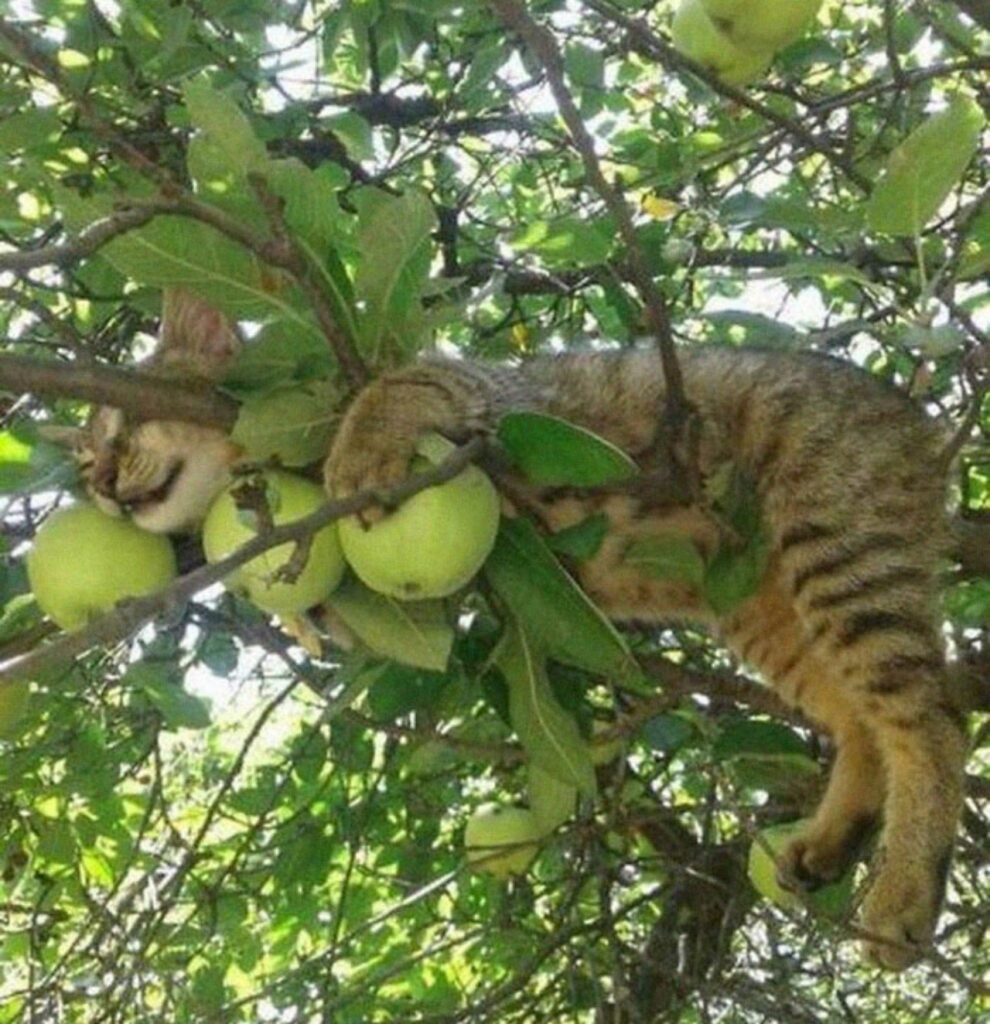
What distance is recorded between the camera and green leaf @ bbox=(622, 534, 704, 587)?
102 inches

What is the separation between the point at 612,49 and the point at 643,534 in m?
1.11

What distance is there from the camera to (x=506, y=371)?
3.04 metres

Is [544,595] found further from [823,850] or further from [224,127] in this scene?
[823,850]

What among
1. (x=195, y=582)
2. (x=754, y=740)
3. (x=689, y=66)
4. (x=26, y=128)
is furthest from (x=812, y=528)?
(x=195, y=582)

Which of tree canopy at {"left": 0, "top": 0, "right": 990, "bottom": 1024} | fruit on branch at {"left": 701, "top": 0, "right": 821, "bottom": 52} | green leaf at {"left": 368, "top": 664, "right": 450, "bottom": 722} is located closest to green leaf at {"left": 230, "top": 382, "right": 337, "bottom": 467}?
tree canopy at {"left": 0, "top": 0, "right": 990, "bottom": 1024}

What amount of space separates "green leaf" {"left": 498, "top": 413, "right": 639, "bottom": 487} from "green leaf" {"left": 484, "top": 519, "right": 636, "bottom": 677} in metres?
0.09

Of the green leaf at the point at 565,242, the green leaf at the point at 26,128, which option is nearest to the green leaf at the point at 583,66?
the green leaf at the point at 565,242

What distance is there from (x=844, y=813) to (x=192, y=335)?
1401mm

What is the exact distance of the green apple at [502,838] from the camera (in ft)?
10.1

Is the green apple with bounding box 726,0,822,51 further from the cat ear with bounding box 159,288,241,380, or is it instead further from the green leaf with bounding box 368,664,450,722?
the green leaf with bounding box 368,664,450,722

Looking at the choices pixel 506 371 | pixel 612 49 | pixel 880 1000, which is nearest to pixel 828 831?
pixel 506 371

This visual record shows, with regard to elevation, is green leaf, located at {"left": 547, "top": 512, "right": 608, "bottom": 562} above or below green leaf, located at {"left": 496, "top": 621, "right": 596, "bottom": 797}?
above

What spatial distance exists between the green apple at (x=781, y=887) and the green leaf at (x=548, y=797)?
32 cm

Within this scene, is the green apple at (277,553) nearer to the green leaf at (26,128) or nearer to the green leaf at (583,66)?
the green leaf at (26,128)
